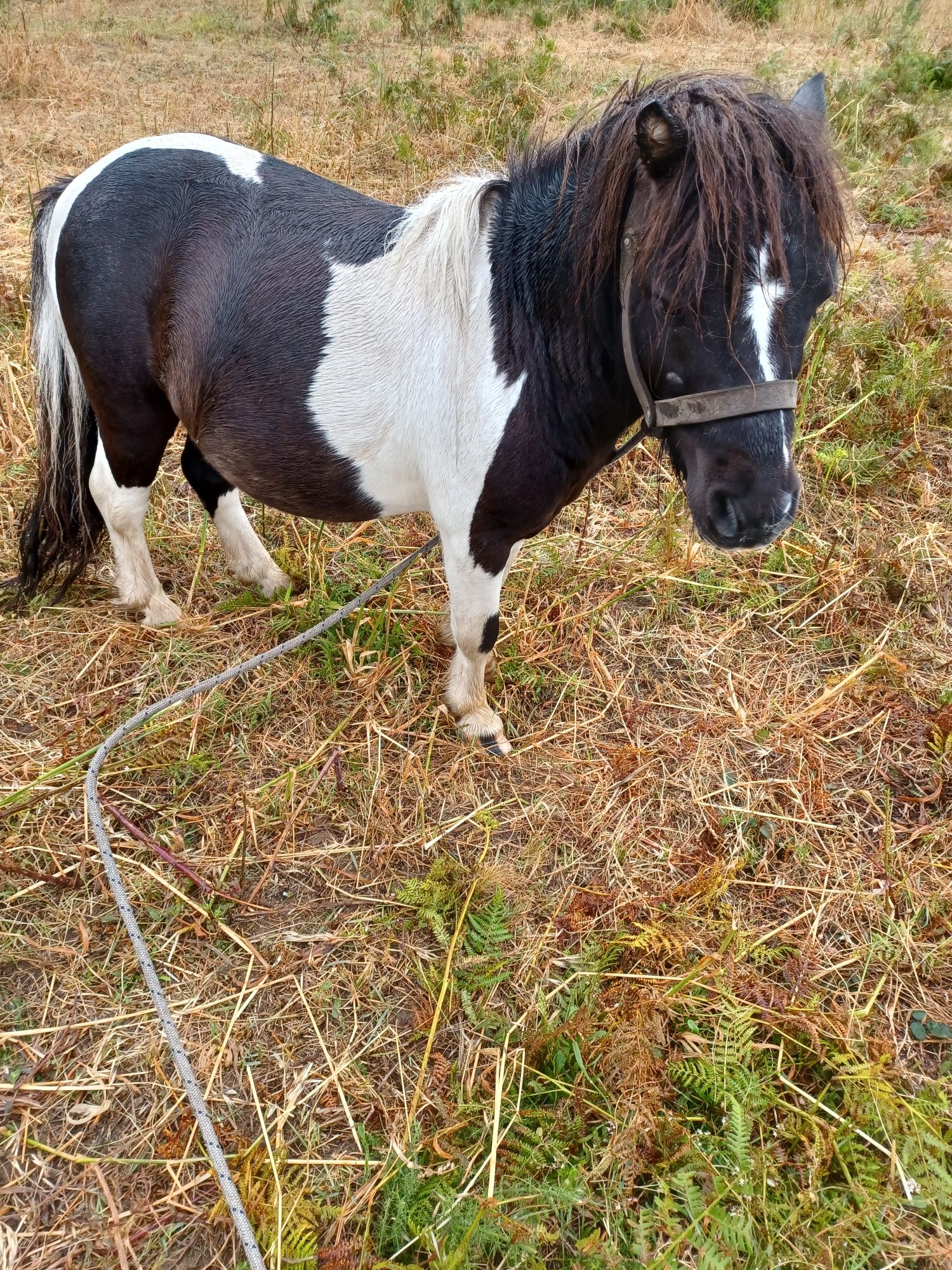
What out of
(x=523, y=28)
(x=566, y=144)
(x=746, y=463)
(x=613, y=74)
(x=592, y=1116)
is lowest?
(x=592, y=1116)

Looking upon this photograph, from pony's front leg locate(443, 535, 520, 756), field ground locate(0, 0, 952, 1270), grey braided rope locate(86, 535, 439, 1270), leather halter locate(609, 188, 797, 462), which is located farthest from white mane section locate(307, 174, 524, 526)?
field ground locate(0, 0, 952, 1270)

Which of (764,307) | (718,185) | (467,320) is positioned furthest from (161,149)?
(764,307)

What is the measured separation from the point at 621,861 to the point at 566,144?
1871mm

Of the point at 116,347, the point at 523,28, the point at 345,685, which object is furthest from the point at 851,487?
the point at 523,28

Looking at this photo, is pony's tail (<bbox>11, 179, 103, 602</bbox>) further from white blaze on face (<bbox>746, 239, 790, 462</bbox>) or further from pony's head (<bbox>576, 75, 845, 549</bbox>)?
white blaze on face (<bbox>746, 239, 790, 462</bbox>)

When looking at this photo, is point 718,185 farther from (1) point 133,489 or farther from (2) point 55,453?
(2) point 55,453

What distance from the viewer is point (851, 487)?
11.1 ft

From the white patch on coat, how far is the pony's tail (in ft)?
0.24

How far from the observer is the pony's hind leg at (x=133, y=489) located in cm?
231

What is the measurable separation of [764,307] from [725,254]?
0.41ft

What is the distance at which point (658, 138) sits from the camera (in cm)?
139

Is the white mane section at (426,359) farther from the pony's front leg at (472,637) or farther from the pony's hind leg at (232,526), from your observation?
the pony's hind leg at (232,526)

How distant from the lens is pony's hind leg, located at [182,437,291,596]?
8.94ft

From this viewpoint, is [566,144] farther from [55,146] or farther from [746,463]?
[55,146]
